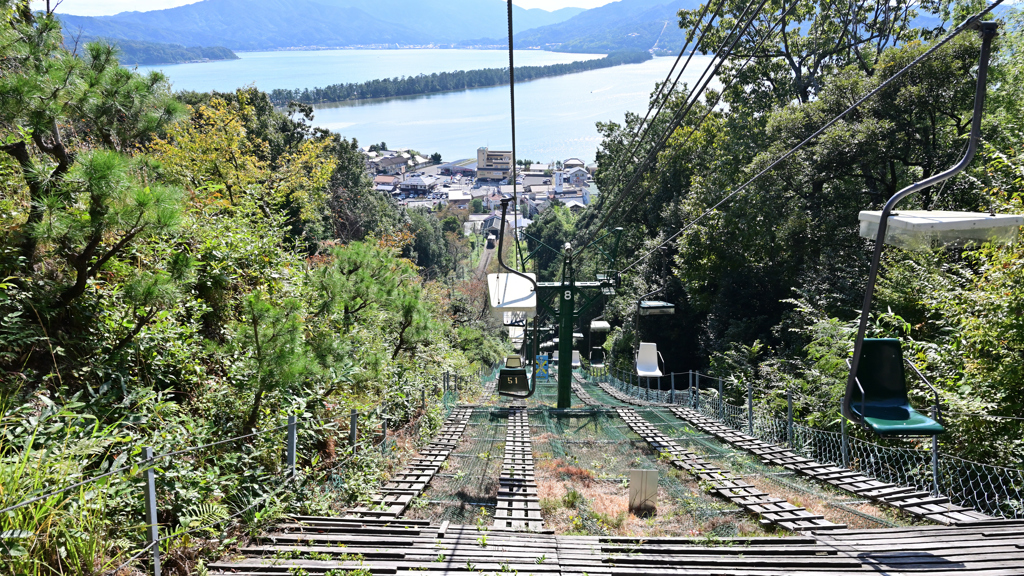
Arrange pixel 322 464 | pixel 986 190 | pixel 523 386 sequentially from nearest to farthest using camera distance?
pixel 322 464, pixel 986 190, pixel 523 386

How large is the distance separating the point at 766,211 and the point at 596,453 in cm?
1188

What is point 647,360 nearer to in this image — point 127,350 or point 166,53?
point 127,350

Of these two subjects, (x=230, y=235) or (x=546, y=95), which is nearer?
(x=230, y=235)

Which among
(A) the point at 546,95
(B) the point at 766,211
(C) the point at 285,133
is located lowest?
(B) the point at 766,211

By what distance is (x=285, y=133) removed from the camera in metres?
26.8

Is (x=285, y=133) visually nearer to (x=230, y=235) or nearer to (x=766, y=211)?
(x=766, y=211)

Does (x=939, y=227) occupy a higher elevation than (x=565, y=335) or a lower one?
higher

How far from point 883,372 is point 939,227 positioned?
189 cm

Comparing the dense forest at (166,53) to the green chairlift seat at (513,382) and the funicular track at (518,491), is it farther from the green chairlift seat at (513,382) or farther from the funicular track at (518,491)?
the funicular track at (518,491)

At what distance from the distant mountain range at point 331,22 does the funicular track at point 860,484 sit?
395 ft

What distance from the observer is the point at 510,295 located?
37.9 ft

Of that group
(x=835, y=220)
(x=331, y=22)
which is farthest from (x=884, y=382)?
(x=331, y=22)

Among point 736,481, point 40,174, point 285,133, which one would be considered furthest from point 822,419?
point 285,133

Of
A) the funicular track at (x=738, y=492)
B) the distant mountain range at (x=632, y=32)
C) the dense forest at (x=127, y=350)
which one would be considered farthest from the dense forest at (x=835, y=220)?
the dense forest at (x=127, y=350)
